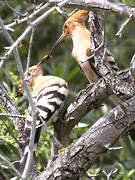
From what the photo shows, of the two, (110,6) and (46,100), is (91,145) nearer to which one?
(110,6)

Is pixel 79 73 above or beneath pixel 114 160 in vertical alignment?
above

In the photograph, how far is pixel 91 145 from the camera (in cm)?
335

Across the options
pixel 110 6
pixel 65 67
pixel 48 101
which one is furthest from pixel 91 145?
pixel 65 67

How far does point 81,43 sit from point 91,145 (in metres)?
1.95

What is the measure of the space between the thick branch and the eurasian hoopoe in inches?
52.1

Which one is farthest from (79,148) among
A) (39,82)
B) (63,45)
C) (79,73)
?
(63,45)

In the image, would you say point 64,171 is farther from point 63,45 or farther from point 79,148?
point 63,45

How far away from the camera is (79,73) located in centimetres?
666

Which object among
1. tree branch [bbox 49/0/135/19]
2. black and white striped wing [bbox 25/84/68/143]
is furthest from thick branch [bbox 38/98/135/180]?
black and white striped wing [bbox 25/84/68/143]

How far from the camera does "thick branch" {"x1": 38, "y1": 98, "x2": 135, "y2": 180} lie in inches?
132

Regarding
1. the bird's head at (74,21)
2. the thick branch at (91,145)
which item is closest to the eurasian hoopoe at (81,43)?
the bird's head at (74,21)

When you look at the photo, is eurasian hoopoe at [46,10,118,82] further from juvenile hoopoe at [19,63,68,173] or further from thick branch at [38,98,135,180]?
thick branch at [38,98,135,180]

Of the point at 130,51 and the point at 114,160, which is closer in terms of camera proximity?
the point at 114,160

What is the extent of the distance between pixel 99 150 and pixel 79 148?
0.39 feet
